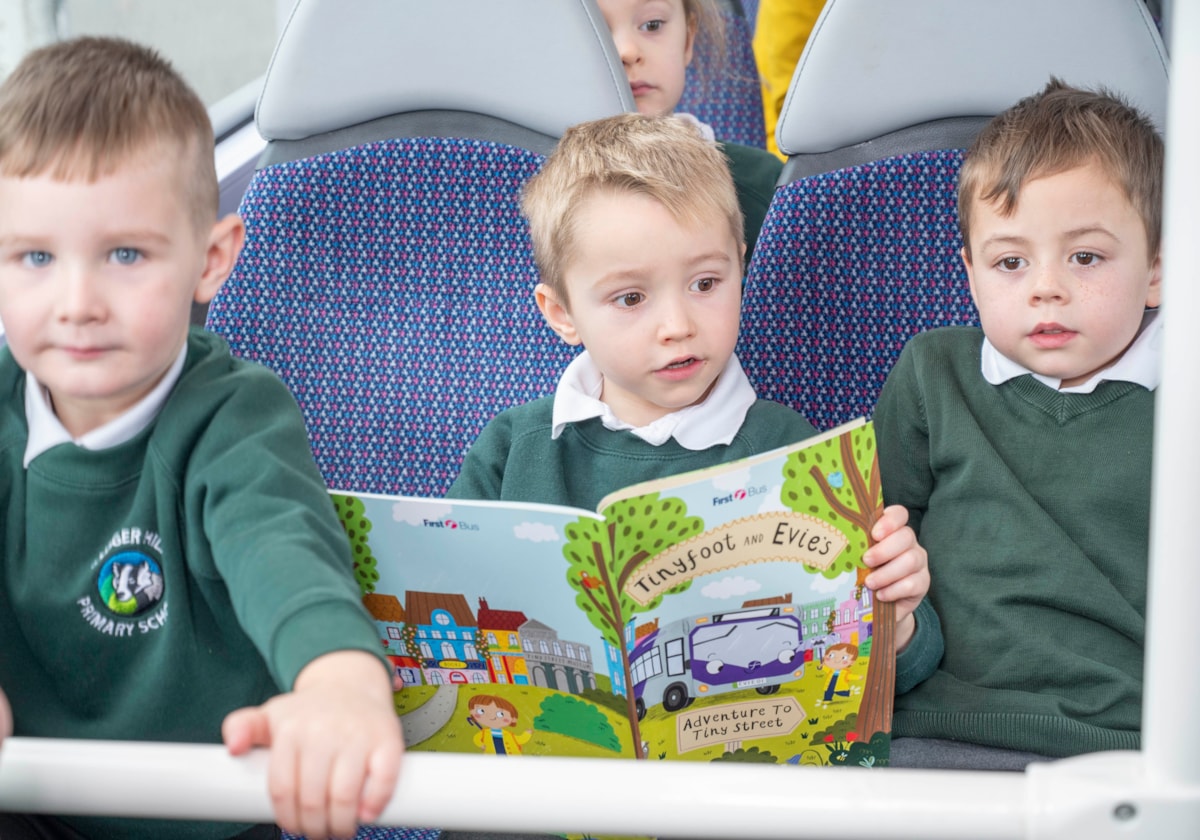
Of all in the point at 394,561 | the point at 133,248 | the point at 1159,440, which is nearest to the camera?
the point at 1159,440

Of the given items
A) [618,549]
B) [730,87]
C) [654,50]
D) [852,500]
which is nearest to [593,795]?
[618,549]

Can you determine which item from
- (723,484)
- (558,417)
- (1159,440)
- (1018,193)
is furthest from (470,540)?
(1018,193)

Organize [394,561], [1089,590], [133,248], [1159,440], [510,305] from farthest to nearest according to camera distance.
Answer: [510,305], [1089,590], [394,561], [133,248], [1159,440]

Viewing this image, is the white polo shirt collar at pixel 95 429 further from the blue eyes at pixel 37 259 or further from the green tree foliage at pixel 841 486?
the green tree foliage at pixel 841 486

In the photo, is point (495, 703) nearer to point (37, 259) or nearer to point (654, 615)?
point (654, 615)

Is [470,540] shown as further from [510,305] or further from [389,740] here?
[510,305]

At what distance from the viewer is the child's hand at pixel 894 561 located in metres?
1.10

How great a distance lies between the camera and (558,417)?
1.37 meters

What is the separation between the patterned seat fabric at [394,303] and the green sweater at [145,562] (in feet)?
1.42

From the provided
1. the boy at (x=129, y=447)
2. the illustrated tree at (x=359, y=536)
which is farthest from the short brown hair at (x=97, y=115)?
the illustrated tree at (x=359, y=536)

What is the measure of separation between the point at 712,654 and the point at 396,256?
2.37 ft

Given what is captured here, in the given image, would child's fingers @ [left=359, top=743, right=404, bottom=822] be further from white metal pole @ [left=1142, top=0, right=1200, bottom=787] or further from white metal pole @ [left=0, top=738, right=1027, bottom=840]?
white metal pole @ [left=1142, top=0, right=1200, bottom=787]

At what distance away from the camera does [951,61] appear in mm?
1471

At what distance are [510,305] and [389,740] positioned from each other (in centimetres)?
88
